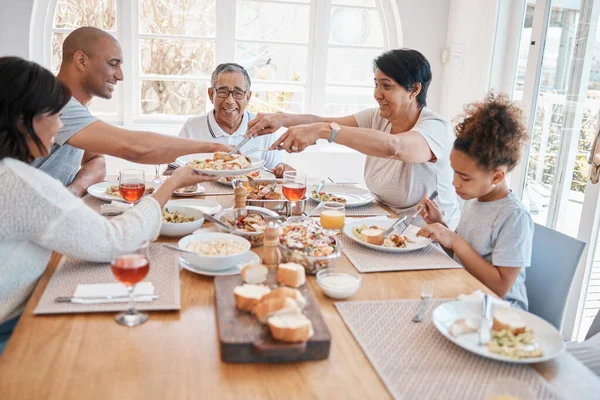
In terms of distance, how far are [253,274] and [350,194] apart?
46.0 inches

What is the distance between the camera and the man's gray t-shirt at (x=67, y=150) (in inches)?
78.4

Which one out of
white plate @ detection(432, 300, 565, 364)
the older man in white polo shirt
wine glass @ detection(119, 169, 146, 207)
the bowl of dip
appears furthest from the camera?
the older man in white polo shirt

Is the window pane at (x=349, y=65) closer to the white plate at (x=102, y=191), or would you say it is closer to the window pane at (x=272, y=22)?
the window pane at (x=272, y=22)

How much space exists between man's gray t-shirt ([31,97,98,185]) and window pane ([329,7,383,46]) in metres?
2.61

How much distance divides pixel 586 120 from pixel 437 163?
1.13 metres

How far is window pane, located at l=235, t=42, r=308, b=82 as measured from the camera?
4316mm

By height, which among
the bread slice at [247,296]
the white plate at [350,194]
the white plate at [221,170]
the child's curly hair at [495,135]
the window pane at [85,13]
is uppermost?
the window pane at [85,13]

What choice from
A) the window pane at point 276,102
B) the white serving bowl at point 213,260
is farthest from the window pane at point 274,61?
the white serving bowl at point 213,260

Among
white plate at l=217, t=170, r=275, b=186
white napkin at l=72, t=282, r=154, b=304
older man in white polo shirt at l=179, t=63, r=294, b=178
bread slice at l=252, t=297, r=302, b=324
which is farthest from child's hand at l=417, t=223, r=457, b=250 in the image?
older man in white polo shirt at l=179, t=63, r=294, b=178

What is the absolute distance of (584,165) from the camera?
9.64 feet

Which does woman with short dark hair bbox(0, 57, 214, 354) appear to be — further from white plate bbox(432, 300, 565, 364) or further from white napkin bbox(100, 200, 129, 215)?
white plate bbox(432, 300, 565, 364)

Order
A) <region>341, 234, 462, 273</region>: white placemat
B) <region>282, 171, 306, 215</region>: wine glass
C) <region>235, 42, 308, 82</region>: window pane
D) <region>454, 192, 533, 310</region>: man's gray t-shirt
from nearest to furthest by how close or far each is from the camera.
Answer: <region>341, 234, 462, 273</region>: white placemat
<region>454, 192, 533, 310</region>: man's gray t-shirt
<region>282, 171, 306, 215</region>: wine glass
<region>235, 42, 308, 82</region>: window pane

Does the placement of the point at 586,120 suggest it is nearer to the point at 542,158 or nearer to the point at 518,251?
the point at 542,158

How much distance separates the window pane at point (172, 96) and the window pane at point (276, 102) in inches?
16.3
